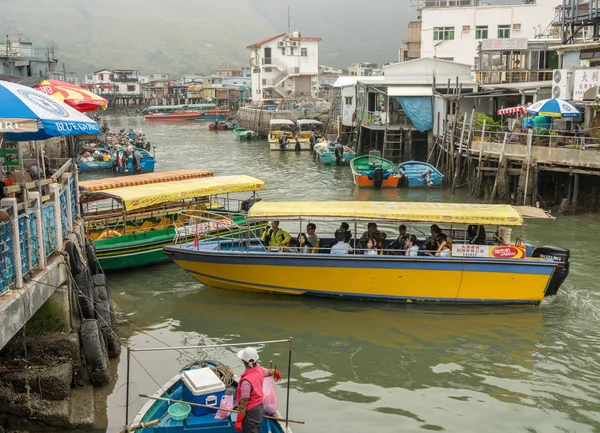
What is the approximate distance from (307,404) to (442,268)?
5.28 m

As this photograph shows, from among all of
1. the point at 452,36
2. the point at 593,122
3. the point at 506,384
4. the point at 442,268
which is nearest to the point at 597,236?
the point at 593,122

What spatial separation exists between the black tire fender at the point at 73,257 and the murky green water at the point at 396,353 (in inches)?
82.3

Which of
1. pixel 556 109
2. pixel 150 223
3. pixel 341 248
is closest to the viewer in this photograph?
pixel 341 248

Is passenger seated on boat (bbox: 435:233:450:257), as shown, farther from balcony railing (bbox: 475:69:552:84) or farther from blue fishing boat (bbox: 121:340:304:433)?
balcony railing (bbox: 475:69:552:84)

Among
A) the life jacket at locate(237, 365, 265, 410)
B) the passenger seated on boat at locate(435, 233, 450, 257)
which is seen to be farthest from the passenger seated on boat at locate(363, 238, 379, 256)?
the life jacket at locate(237, 365, 265, 410)

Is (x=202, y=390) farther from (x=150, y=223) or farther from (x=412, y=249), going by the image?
(x=150, y=223)

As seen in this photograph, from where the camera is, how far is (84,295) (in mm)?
11766

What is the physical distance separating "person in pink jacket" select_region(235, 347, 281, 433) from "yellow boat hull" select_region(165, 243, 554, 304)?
694 cm

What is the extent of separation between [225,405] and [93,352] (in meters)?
3.20

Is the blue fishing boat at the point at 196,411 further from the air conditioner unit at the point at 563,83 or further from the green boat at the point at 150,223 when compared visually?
the air conditioner unit at the point at 563,83

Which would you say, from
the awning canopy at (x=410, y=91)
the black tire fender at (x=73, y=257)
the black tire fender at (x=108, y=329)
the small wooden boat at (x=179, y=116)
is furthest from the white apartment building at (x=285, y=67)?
the black tire fender at (x=73, y=257)

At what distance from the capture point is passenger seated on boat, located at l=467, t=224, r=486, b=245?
→ 1593 centimetres

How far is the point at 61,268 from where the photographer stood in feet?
35.1

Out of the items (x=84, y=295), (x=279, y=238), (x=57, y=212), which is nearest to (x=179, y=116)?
(x=279, y=238)
